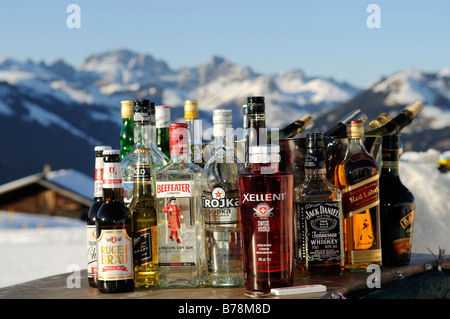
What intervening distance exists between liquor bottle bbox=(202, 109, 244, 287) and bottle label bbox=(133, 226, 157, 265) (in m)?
A: 0.14

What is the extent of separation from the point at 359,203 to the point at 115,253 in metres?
0.67

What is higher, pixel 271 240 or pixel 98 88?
pixel 98 88

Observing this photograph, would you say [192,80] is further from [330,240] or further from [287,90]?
[330,240]

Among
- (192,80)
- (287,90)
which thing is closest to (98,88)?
(192,80)

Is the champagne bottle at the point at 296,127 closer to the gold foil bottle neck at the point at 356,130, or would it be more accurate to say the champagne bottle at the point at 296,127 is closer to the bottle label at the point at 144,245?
the gold foil bottle neck at the point at 356,130

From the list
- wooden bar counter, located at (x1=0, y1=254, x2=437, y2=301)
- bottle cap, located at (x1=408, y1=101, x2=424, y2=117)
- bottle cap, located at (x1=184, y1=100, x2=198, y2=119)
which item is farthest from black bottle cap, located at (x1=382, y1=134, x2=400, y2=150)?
bottle cap, located at (x1=184, y1=100, x2=198, y2=119)

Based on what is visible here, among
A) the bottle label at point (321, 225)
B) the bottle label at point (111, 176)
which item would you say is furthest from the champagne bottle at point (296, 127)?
the bottle label at point (111, 176)

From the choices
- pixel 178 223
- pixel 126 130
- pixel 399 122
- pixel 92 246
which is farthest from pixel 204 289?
pixel 399 122

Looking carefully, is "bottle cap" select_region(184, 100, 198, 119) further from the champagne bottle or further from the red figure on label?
the champagne bottle

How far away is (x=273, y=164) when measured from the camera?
147cm

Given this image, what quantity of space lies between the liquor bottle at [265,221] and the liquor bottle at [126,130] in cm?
44

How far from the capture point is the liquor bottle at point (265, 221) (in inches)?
56.2

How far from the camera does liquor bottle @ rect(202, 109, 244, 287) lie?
4.92 ft
